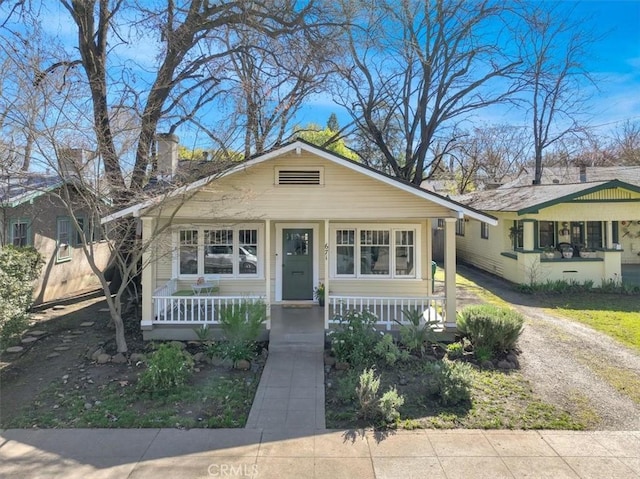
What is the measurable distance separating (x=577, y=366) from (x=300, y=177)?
6671mm

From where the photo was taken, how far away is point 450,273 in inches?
355

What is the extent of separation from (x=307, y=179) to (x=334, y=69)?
338 inches

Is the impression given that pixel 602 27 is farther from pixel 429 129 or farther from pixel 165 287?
pixel 165 287

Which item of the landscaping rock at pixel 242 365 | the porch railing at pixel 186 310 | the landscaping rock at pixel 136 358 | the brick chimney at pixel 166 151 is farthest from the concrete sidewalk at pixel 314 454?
the brick chimney at pixel 166 151

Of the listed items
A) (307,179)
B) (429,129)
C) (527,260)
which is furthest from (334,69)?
(527,260)

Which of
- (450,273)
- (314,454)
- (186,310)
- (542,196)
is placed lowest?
(314,454)

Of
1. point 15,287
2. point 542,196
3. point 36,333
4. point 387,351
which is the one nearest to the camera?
point 387,351

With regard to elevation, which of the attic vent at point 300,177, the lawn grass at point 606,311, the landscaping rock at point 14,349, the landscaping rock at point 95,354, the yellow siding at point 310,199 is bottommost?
the landscaping rock at point 14,349

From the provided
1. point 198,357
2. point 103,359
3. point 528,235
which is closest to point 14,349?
point 103,359

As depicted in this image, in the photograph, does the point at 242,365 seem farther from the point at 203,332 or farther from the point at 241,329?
the point at 203,332

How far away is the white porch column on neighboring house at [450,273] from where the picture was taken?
8.74 metres

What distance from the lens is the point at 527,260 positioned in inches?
572

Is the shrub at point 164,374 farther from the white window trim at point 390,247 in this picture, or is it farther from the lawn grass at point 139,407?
the white window trim at point 390,247

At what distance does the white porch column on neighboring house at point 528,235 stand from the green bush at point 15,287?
1510cm
